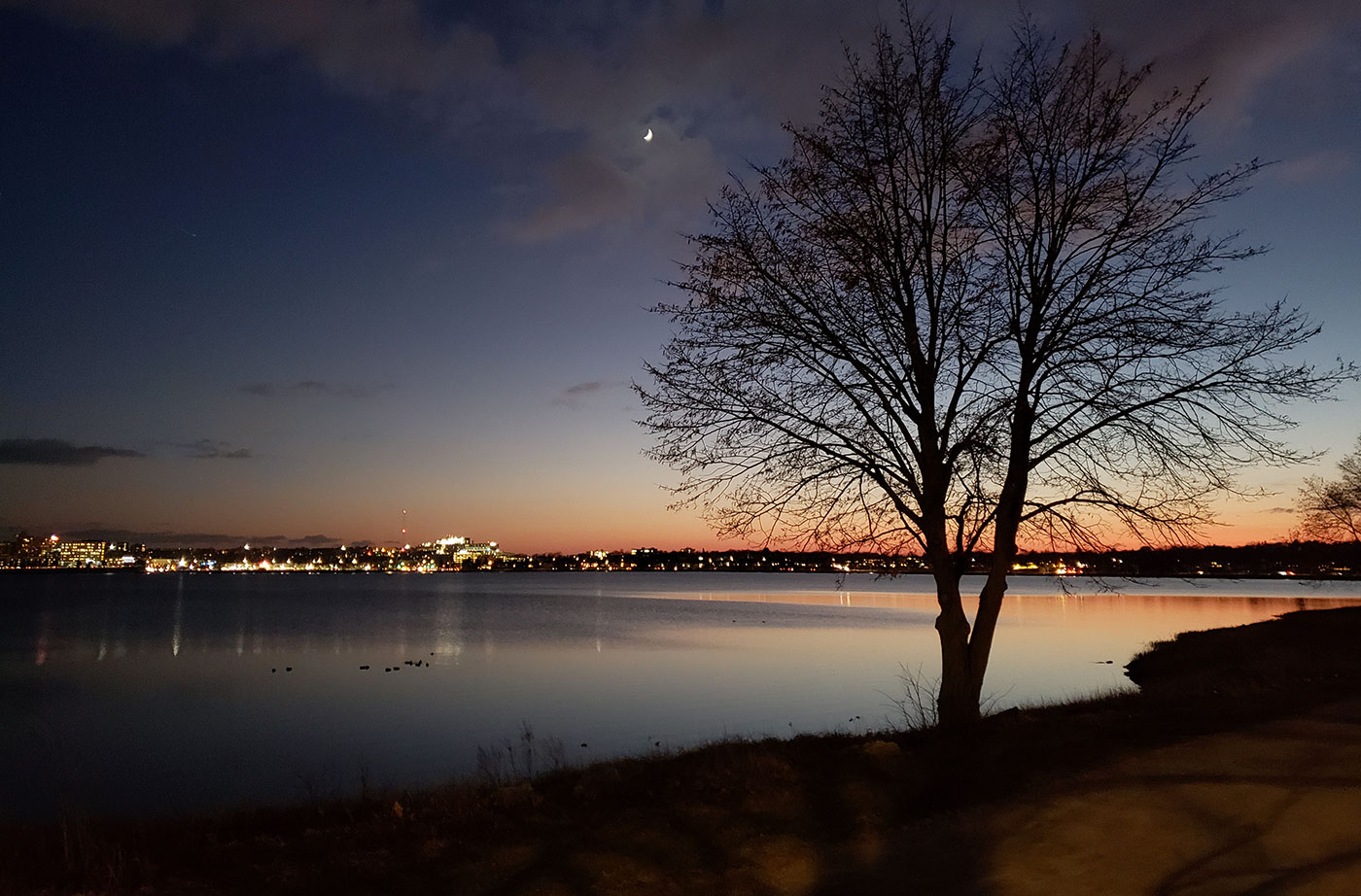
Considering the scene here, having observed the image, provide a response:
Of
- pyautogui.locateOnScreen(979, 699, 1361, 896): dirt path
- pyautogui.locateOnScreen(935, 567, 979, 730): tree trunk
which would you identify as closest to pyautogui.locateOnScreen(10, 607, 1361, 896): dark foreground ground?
pyautogui.locateOnScreen(979, 699, 1361, 896): dirt path

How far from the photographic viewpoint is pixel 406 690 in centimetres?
3547

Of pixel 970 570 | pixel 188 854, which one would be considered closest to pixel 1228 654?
pixel 970 570

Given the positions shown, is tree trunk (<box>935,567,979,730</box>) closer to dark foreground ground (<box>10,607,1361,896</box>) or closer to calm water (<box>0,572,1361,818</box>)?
dark foreground ground (<box>10,607,1361,896</box>)

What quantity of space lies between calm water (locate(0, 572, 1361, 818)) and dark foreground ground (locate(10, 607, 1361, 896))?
2929 mm

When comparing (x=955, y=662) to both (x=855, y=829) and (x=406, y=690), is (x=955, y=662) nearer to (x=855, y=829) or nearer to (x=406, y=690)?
(x=855, y=829)

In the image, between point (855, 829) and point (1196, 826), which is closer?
point (1196, 826)

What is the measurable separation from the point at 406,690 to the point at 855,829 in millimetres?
30217

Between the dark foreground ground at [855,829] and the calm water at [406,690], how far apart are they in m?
2.93

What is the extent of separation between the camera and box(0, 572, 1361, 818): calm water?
74.3 ft

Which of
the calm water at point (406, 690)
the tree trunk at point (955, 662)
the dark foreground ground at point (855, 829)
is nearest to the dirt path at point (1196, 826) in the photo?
the dark foreground ground at point (855, 829)

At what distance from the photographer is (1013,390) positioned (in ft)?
42.0

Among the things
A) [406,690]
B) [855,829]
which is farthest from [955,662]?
[406,690]

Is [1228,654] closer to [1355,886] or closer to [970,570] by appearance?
[970,570]

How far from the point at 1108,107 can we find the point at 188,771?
79.5ft
